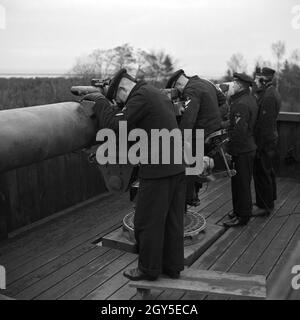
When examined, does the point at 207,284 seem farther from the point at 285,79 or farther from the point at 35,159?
the point at 285,79

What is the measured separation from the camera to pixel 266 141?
16.0ft

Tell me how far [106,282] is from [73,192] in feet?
6.35

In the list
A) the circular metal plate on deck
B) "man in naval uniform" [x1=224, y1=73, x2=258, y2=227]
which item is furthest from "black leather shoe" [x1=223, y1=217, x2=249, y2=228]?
the circular metal plate on deck

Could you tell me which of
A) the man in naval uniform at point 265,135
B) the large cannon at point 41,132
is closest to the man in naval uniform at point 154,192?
the large cannon at point 41,132

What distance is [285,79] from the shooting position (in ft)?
96.6

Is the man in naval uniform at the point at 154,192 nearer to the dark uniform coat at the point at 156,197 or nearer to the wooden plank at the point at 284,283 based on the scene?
the dark uniform coat at the point at 156,197

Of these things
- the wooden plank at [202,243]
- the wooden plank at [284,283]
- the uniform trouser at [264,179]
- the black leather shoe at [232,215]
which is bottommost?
the wooden plank at [202,243]

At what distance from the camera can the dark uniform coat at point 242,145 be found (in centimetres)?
432

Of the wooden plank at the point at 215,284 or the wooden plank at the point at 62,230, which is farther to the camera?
the wooden plank at the point at 62,230

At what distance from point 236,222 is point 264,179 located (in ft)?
→ 2.29

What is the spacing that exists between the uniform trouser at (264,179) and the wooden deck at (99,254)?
0.58ft

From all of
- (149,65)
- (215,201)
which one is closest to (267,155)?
(215,201)

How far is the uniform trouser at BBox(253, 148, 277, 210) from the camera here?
4.87 m

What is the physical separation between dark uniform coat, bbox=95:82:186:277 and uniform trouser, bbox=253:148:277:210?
2.18 metres
